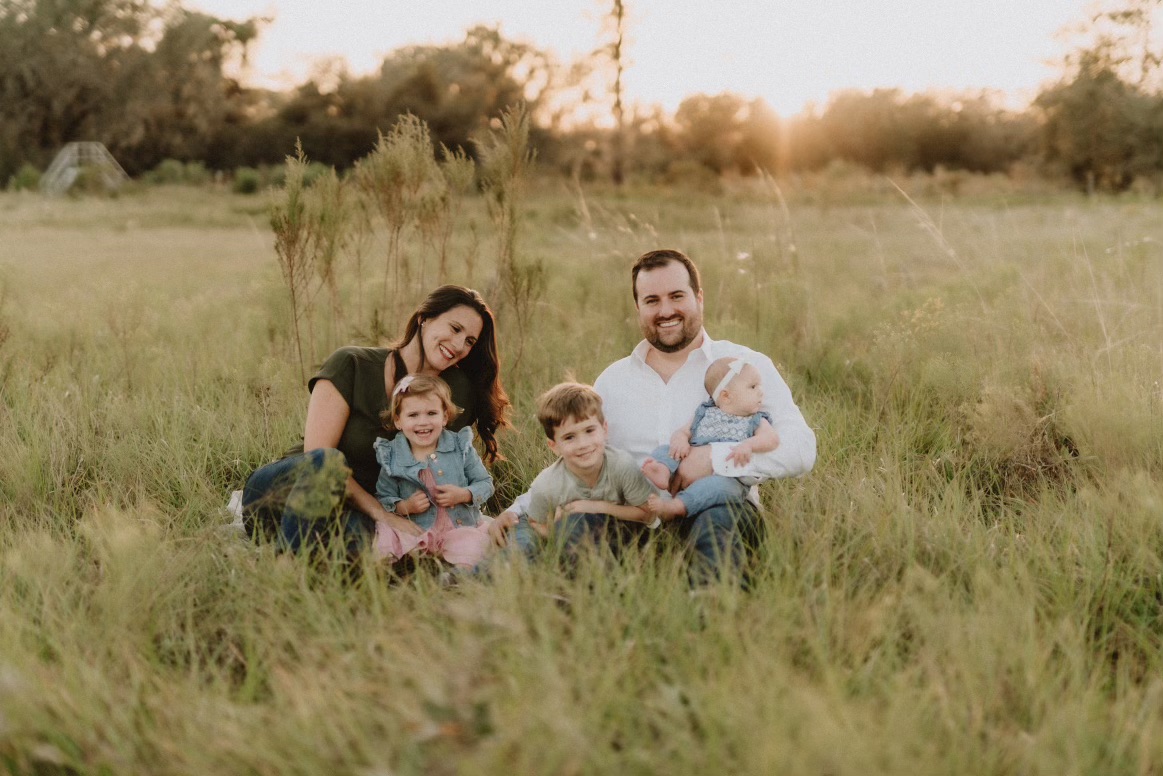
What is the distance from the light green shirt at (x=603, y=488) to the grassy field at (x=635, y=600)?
37 centimetres

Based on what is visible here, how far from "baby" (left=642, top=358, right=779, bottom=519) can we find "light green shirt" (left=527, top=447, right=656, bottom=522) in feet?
0.20

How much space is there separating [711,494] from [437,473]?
3.52ft

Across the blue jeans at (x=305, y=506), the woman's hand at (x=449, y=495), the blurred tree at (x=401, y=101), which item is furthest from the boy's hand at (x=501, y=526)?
the blurred tree at (x=401, y=101)

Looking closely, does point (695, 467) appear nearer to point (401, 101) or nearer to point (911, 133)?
point (401, 101)

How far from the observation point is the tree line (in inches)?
1053

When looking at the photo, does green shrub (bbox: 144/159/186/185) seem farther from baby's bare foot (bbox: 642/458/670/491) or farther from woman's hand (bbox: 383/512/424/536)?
baby's bare foot (bbox: 642/458/670/491)

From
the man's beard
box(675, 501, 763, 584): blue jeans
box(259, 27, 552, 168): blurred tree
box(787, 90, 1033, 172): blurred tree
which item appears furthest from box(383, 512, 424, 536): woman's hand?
box(787, 90, 1033, 172): blurred tree

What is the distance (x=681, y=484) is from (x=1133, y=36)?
855 inches

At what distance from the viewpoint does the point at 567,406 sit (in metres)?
3.01

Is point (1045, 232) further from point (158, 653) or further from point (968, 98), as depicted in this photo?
point (968, 98)

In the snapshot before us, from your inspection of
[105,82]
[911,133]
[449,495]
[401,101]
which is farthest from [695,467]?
[911,133]

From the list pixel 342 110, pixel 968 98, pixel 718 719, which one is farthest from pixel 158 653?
pixel 968 98

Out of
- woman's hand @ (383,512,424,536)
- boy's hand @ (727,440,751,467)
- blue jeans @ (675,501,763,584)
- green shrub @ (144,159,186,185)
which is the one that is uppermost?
green shrub @ (144,159,186,185)

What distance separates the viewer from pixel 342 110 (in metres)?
29.9
